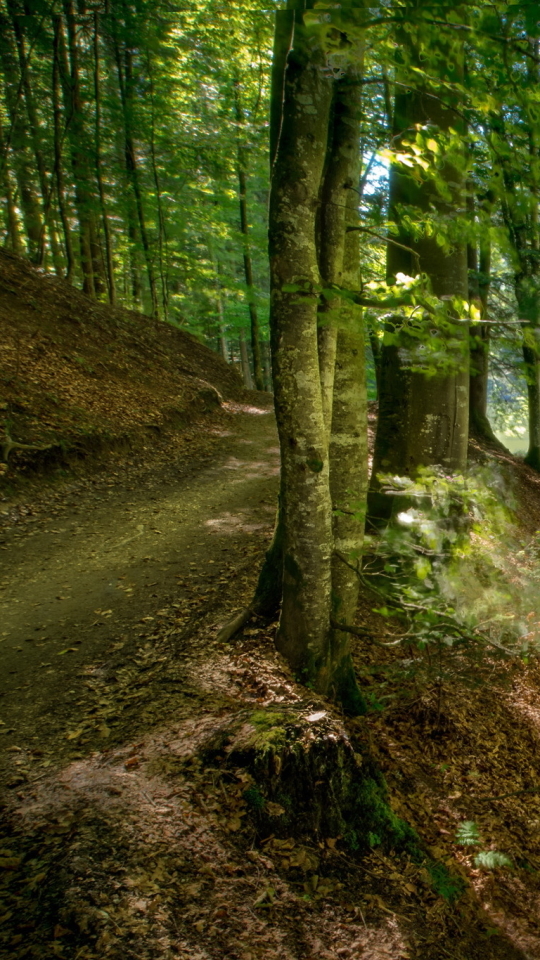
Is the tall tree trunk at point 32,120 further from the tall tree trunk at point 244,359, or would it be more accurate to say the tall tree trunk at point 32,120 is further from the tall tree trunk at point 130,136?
the tall tree trunk at point 244,359

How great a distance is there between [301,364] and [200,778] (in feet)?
8.50

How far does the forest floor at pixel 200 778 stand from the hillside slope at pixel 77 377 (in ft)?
6.29

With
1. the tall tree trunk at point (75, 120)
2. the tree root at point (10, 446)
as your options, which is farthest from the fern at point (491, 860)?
the tall tree trunk at point (75, 120)


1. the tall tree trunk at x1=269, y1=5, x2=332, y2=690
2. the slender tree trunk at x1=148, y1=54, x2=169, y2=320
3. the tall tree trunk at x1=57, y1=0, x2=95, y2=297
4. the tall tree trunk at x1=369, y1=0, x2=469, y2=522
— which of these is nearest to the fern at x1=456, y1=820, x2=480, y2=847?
the tall tree trunk at x1=269, y1=5, x2=332, y2=690

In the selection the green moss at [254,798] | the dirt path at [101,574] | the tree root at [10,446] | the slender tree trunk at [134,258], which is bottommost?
the green moss at [254,798]

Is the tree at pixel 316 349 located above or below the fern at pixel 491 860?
above

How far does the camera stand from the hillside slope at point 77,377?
8.77 metres

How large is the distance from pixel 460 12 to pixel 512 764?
532 cm

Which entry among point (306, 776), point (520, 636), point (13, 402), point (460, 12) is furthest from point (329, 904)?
point (13, 402)

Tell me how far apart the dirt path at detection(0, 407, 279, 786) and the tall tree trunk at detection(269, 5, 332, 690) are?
1711 millimetres

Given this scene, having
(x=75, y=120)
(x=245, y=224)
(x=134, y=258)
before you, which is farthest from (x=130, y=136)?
(x=245, y=224)

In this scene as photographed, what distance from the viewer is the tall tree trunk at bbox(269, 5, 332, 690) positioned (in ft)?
10.3

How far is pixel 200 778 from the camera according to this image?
303 cm

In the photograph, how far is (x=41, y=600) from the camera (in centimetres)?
557
